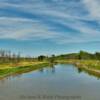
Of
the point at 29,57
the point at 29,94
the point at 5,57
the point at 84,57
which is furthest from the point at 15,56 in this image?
the point at 29,94

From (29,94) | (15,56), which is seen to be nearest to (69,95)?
(29,94)

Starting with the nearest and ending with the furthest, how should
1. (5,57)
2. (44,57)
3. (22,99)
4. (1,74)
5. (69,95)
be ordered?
1. (22,99)
2. (69,95)
3. (1,74)
4. (5,57)
5. (44,57)

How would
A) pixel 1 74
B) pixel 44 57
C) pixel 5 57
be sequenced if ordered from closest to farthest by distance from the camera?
pixel 1 74, pixel 5 57, pixel 44 57

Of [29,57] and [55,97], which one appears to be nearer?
[55,97]

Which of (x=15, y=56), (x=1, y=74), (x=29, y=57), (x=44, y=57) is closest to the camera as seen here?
(x=1, y=74)

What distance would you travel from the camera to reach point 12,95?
28.4 m

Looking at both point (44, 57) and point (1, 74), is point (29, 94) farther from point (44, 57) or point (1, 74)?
point (44, 57)

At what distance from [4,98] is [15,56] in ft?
314

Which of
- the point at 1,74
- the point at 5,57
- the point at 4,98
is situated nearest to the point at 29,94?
the point at 4,98

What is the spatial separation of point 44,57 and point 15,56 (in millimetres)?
68710

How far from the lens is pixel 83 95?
93.2 feet

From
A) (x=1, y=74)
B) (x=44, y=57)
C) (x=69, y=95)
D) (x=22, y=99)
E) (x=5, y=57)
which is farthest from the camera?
(x=44, y=57)

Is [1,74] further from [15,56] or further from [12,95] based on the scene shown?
[15,56]

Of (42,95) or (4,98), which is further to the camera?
(42,95)
